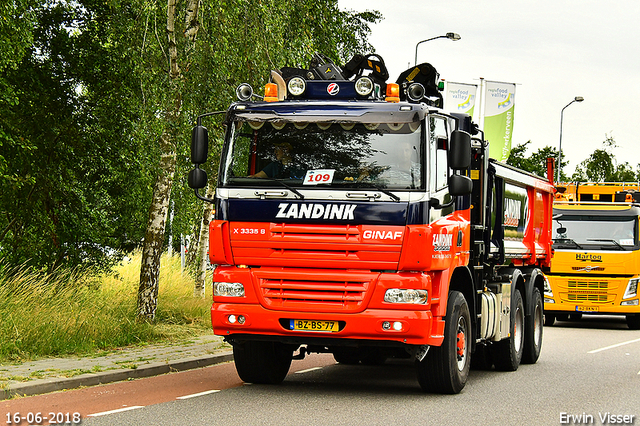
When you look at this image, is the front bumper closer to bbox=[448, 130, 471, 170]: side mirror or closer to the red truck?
the red truck

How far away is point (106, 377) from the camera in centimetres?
1045

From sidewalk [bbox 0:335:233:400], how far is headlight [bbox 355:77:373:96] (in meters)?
4.33

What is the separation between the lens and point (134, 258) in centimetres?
2338

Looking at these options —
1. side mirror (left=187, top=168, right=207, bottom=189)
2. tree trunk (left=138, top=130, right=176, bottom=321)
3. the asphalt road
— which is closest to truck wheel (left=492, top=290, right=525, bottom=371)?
the asphalt road

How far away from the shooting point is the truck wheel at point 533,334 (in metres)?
14.1

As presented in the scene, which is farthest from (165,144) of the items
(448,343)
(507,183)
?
(448,343)

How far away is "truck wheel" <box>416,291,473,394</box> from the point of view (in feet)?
32.1

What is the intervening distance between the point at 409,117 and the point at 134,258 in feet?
49.7

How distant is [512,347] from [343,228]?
4978mm

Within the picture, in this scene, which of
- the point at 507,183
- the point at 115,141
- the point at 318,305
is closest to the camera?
the point at 318,305

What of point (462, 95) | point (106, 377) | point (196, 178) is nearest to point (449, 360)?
point (196, 178)

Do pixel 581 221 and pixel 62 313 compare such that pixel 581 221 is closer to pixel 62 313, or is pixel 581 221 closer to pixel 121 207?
pixel 121 207

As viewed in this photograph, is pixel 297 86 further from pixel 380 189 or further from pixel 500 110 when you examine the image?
pixel 500 110

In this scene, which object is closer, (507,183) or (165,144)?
(507,183)
